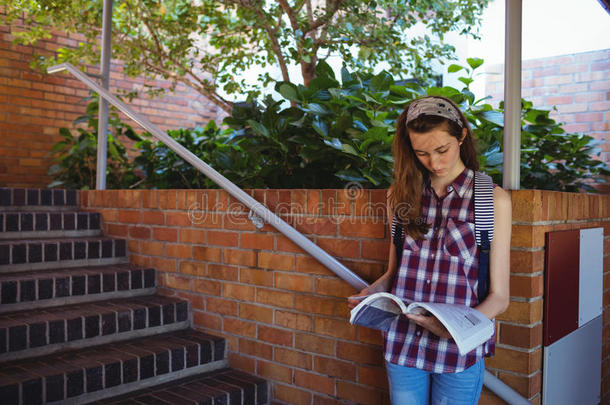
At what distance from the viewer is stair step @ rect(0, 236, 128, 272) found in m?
2.70

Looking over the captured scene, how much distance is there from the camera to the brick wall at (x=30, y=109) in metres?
4.78

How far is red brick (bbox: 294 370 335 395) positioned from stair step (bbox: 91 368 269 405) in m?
0.20

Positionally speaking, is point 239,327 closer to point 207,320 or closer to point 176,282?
point 207,320

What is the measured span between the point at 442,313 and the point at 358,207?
907 millimetres

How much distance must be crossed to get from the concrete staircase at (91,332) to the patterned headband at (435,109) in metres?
1.46

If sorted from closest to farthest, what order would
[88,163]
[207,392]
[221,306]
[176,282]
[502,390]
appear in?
[502,390], [207,392], [221,306], [176,282], [88,163]

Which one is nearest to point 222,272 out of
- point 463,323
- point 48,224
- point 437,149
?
point 48,224

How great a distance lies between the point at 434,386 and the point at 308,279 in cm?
84

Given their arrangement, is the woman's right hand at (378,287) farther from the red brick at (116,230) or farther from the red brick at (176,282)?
the red brick at (116,230)

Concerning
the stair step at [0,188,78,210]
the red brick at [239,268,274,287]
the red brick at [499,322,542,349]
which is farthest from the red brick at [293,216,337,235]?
the stair step at [0,188,78,210]

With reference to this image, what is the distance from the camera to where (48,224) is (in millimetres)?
3092

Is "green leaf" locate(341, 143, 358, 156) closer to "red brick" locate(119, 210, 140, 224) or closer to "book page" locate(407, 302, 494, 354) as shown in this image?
"book page" locate(407, 302, 494, 354)

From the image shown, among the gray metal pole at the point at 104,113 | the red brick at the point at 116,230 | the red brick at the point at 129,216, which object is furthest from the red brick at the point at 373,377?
the gray metal pole at the point at 104,113

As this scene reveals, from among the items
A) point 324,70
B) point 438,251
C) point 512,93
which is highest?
point 324,70
